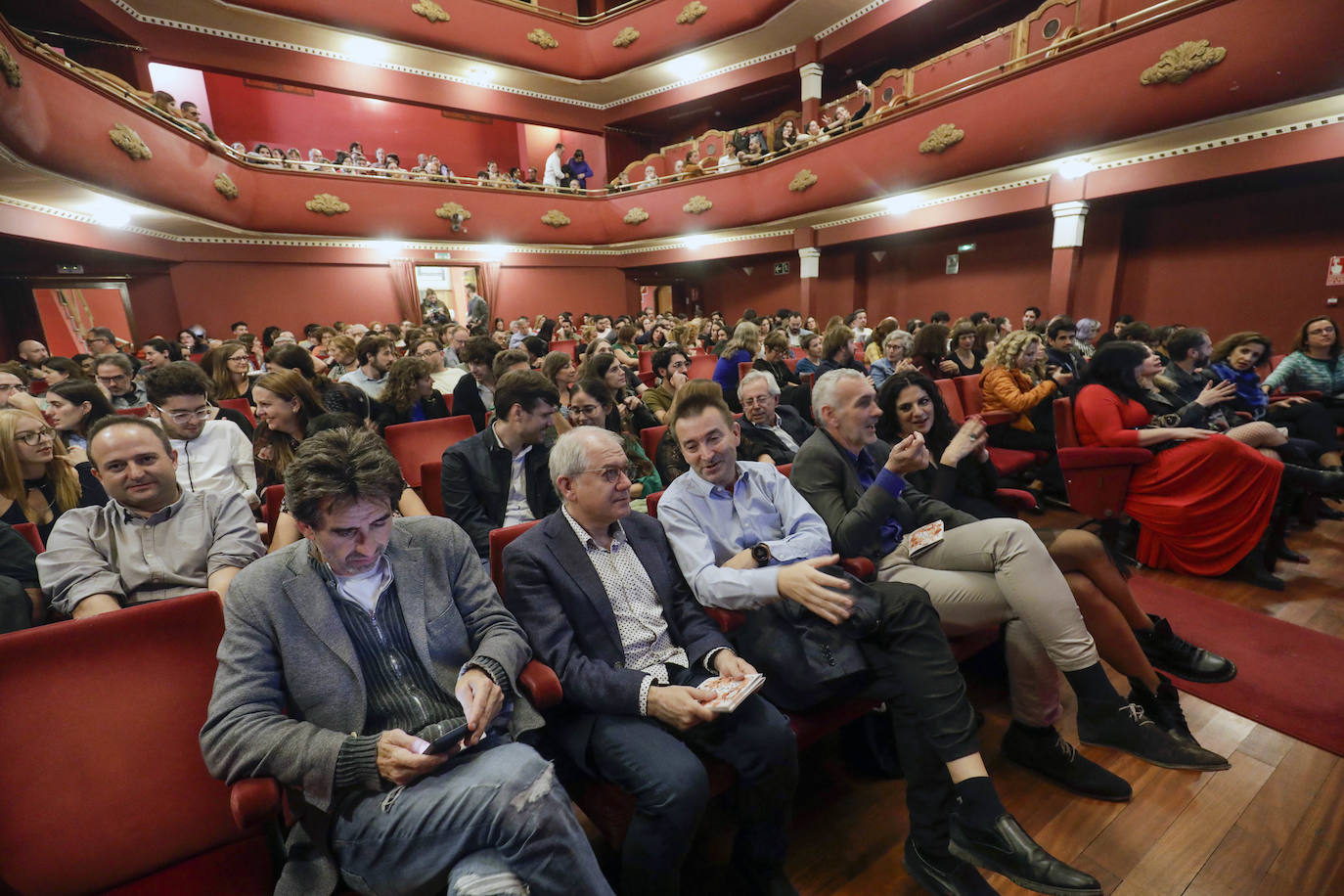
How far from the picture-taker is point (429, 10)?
10.5m

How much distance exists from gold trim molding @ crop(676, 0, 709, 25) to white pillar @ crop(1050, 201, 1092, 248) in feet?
24.8

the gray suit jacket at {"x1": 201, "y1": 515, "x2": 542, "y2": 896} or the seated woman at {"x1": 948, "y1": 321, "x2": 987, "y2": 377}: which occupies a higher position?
the seated woman at {"x1": 948, "y1": 321, "x2": 987, "y2": 377}

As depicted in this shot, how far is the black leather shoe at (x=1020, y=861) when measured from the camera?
1.29 m

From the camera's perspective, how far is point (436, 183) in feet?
35.7

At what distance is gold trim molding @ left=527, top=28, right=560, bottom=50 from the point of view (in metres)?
11.8

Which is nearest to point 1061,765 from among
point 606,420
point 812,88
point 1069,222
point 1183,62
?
point 606,420

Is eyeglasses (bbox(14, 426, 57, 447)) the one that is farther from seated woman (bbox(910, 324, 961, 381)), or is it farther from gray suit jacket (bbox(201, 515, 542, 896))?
seated woman (bbox(910, 324, 961, 381))

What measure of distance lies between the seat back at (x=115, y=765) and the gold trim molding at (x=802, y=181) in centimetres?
1003

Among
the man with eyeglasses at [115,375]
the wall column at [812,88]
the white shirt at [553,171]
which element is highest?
the wall column at [812,88]

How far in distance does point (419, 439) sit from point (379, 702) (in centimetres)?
212

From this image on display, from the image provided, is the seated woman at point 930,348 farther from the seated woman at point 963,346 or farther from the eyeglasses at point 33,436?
the eyeglasses at point 33,436

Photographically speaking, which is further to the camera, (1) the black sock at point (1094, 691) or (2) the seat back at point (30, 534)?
(2) the seat back at point (30, 534)

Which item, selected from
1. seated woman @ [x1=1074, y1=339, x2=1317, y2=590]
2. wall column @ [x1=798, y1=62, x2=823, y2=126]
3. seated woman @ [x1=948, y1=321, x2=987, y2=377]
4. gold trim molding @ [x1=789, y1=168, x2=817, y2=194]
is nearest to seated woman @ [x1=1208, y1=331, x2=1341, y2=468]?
seated woman @ [x1=1074, y1=339, x2=1317, y2=590]

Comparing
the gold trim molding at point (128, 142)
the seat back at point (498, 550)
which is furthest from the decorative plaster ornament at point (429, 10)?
the seat back at point (498, 550)
